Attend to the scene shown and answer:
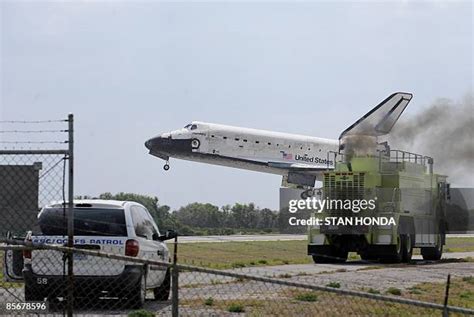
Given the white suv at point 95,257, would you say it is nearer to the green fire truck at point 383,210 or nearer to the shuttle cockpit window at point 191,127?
the green fire truck at point 383,210

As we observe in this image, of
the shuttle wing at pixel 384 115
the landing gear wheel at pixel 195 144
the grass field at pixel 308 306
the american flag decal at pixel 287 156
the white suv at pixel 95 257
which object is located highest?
the shuttle wing at pixel 384 115

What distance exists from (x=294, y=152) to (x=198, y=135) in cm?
649

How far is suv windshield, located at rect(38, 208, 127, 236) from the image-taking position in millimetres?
12812

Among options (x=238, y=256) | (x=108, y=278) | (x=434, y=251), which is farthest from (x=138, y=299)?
(x=434, y=251)

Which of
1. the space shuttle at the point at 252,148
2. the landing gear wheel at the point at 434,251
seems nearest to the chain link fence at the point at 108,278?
the landing gear wheel at the point at 434,251

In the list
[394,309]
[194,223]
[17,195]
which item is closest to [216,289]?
[394,309]

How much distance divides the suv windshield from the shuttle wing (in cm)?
2949

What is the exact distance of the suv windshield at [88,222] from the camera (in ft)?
42.0

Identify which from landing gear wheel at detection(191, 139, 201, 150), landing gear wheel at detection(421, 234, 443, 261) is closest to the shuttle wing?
landing gear wheel at detection(191, 139, 201, 150)

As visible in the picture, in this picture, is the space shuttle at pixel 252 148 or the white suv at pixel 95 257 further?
the space shuttle at pixel 252 148

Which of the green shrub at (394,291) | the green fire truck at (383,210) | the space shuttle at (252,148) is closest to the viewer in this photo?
the green shrub at (394,291)

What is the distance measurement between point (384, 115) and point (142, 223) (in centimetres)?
3651

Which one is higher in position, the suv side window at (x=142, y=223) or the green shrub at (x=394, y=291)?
the suv side window at (x=142, y=223)

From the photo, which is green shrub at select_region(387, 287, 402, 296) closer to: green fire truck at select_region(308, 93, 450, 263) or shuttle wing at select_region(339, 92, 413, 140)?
green fire truck at select_region(308, 93, 450, 263)
